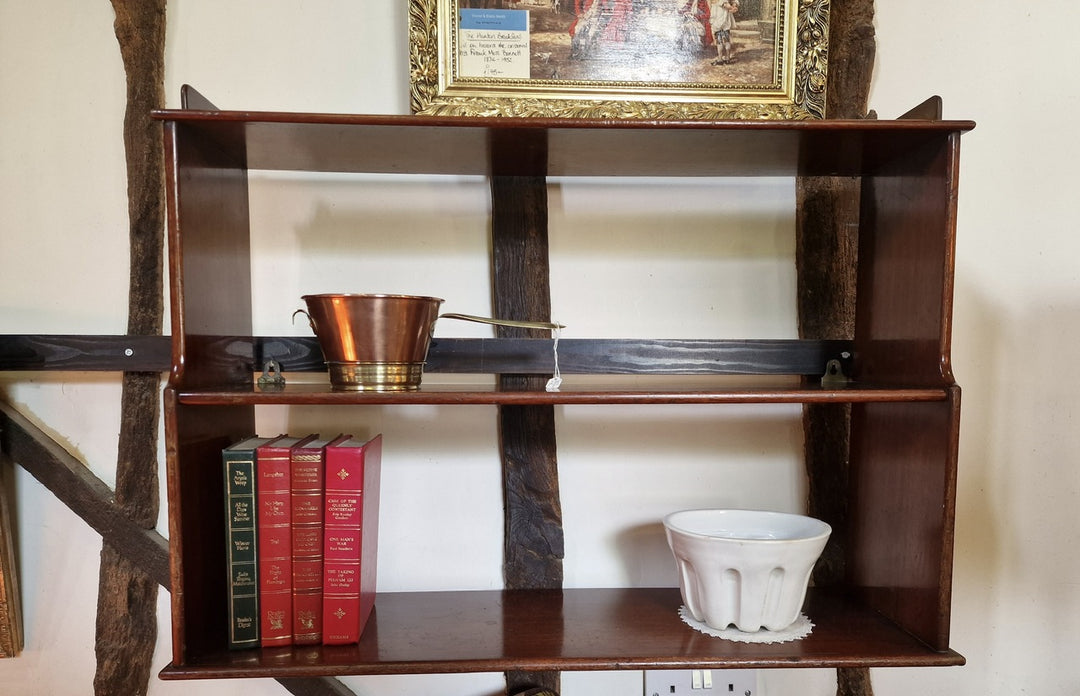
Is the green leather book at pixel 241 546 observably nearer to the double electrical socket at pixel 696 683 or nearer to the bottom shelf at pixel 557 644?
the bottom shelf at pixel 557 644

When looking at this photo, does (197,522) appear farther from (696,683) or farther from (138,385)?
(696,683)

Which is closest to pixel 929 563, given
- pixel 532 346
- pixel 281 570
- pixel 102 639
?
pixel 532 346

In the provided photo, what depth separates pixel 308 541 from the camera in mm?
910

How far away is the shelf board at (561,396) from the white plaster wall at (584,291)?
292 mm

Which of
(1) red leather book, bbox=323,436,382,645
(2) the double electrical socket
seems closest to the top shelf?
(1) red leather book, bbox=323,436,382,645

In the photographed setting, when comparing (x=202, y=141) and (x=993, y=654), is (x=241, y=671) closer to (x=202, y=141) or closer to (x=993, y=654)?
(x=202, y=141)

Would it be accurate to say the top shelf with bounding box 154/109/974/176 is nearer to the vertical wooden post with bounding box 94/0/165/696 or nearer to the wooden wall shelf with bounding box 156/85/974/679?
the wooden wall shelf with bounding box 156/85/974/679

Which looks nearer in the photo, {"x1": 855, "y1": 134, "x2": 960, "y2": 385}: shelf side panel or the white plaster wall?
{"x1": 855, "y1": 134, "x2": 960, "y2": 385}: shelf side panel

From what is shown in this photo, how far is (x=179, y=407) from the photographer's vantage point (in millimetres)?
831

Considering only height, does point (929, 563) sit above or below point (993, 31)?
below

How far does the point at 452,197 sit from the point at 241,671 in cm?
75

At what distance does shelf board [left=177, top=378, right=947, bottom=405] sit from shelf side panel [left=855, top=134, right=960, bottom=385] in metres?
0.08

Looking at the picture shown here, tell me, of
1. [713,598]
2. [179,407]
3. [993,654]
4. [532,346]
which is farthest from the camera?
[993,654]

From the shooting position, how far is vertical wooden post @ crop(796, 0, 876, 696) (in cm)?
112
